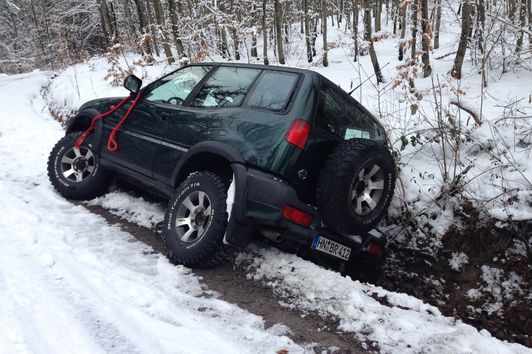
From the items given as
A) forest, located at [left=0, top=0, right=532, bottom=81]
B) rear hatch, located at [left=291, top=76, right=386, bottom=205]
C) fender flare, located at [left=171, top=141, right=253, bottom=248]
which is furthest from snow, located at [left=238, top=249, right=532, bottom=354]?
forest, located at [left=0, top=0, right=532, bottom=81]

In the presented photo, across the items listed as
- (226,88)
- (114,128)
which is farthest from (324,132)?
(114,128)

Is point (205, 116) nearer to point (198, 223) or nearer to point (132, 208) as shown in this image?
point (198, 223)

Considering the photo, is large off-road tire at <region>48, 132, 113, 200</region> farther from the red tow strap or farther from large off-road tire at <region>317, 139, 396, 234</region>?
large off-road tire at <region>317, 139, 396, 234</region>

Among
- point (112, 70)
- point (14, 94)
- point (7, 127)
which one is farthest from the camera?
point (14, 94)

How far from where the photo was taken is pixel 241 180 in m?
3.39

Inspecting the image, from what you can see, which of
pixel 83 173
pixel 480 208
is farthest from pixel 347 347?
pixel 83 173

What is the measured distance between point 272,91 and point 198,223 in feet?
4.44

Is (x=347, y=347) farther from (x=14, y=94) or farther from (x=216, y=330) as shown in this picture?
(x=14, y=94)

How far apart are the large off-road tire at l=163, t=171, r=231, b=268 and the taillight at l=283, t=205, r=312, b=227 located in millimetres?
524

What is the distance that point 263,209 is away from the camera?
131 inches

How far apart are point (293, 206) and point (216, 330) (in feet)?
3.58

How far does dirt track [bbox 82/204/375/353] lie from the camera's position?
2.72 metres

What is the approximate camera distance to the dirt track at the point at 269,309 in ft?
8.93

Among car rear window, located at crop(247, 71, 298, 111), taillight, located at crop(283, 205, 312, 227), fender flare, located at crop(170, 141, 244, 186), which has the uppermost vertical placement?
car rear window, located at crop(247, 71, 298, 111)
